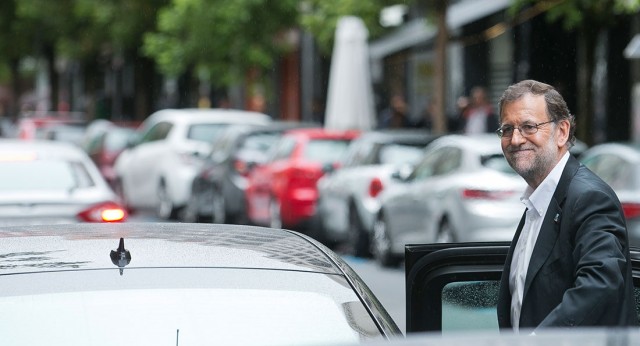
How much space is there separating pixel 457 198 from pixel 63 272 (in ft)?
33.2

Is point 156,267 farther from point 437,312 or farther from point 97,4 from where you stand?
point 97,4

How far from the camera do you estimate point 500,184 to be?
13.7 metres

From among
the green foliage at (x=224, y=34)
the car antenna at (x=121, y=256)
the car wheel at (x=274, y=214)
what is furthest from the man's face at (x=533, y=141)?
the green foliage at (x=224, y=34)

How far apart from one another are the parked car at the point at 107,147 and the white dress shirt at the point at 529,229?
2147cm

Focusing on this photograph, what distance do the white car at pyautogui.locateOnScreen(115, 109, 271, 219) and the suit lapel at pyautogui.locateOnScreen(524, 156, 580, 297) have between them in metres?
17.7

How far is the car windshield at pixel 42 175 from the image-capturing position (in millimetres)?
11773

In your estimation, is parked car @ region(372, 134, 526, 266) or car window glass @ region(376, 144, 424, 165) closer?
parked car @ region(372, 134, 526, 266)

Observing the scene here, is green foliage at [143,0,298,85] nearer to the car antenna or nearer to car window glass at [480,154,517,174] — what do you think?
car window glass at [480,154,517,174]

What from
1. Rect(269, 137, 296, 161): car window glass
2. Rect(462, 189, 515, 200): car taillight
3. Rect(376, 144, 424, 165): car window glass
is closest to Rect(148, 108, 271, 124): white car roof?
Rect(269, 137, 296, 161): car window glass

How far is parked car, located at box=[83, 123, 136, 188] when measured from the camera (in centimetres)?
2661

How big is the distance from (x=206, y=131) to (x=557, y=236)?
62.1 ft

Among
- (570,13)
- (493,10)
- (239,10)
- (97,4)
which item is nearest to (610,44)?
(493,10)

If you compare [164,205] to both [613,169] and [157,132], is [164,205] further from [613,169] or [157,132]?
[613,169]

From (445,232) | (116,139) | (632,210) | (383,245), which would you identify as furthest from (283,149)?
(116,139)
